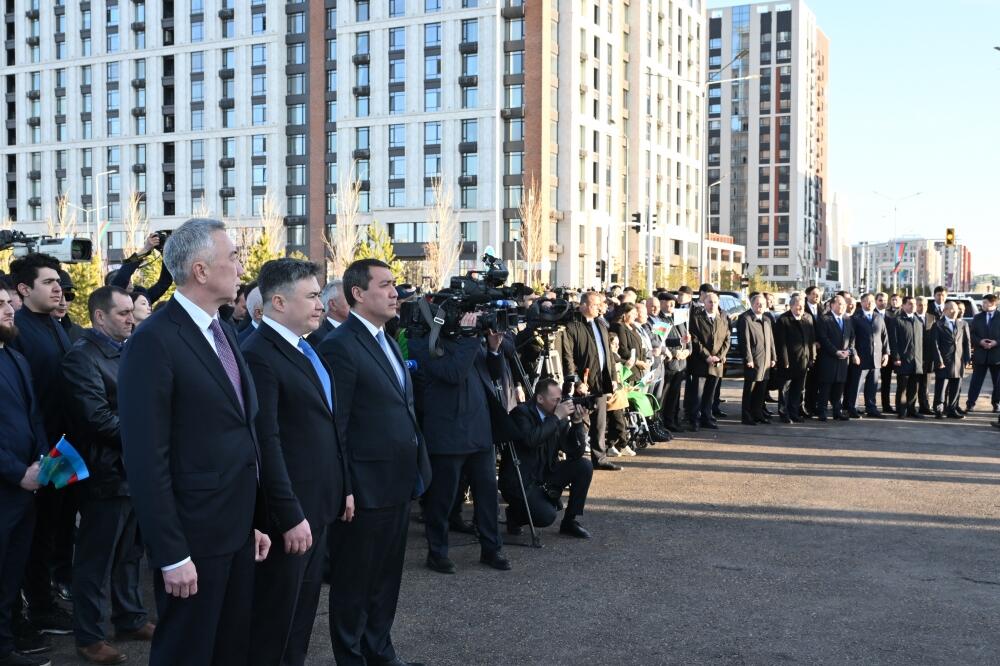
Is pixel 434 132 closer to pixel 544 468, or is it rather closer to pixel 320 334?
pixel 544 468

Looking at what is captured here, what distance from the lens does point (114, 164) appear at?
80.2 meters

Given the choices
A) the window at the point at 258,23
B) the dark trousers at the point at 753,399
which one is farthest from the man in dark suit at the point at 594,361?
the window at the point at 258,23

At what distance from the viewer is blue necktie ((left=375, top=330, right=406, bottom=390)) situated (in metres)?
5.17

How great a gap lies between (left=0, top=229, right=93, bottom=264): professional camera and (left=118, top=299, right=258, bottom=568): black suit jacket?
4987mm

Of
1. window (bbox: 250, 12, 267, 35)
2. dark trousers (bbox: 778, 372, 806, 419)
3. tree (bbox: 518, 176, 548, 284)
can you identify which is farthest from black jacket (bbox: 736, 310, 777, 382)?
window (bbox: 250, 12, 267, 35)

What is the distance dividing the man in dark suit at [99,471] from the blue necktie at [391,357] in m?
1.49

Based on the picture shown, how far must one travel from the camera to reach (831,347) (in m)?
15.8

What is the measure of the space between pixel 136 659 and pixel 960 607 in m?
5.11

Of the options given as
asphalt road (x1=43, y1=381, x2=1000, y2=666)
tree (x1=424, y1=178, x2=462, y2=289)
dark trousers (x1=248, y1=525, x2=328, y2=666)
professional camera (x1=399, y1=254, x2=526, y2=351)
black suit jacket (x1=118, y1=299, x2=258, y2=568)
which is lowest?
asphalt road (x1=43, y1=381, x2=1000, y2=666)

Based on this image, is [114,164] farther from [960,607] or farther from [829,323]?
[960,607]

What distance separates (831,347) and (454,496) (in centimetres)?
1055

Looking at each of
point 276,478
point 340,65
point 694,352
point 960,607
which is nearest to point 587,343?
point 694,352

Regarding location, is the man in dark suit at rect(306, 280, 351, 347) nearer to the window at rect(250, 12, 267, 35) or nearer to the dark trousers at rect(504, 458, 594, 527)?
the dark trousers at rect(504, 458, 594, 527)

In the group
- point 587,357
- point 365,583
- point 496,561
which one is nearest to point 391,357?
point 365,583
